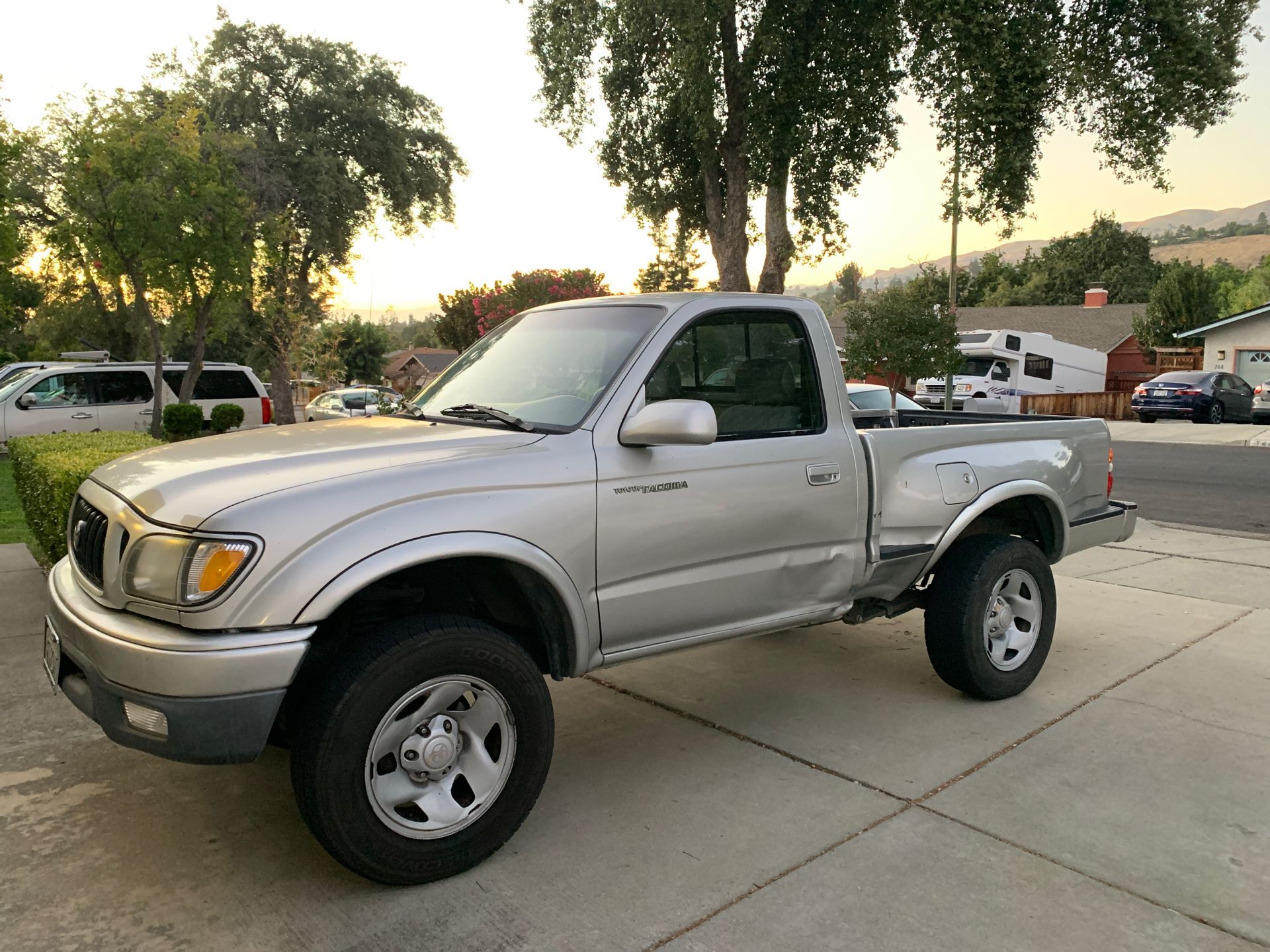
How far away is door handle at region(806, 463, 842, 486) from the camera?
13.1ft

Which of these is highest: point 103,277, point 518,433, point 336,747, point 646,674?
point 103,277

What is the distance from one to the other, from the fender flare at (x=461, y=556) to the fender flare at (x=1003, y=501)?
197cm

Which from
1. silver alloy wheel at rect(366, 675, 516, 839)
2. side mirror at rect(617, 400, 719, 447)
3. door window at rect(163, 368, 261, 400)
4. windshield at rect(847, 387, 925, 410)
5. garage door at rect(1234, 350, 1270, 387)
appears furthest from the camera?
garage door at rect(1234, 350, 1270, 387)

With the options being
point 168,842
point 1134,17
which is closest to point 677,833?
point 168,842

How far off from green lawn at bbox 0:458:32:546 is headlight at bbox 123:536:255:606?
20.5 ft

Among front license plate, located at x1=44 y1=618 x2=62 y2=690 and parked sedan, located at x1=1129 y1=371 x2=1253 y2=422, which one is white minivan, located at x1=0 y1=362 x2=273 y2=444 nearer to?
front license plate, located at x1=44 y1=618 x2=62 y2=690

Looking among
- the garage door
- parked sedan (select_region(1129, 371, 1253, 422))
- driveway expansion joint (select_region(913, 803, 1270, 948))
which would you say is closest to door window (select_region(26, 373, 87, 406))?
driveway expansion joint (select_region(913, 803, 1270, 948))

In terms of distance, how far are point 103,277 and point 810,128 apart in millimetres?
13529

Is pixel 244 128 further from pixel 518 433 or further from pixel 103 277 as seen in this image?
pixel 518 433

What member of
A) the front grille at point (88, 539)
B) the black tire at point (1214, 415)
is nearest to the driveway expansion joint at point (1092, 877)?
the front grille at point (88, 539)

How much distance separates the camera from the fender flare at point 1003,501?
4.55 metres

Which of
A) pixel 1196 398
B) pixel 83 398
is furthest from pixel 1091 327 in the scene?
pixel 83 398

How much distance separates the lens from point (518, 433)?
349cm

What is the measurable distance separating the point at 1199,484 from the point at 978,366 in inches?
825
